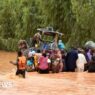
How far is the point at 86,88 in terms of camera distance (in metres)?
15.4

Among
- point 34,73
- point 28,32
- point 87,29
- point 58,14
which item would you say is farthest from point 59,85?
point 28,32

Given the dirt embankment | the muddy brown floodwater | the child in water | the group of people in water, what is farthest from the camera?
the dirt embankment

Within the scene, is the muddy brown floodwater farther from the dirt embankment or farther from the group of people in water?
the dirt embankment

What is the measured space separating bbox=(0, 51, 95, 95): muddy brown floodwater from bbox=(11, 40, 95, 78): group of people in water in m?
0.89

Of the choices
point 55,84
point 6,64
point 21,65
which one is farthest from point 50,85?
point 6,64

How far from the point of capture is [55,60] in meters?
20.9

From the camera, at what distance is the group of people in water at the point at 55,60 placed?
20734 mm

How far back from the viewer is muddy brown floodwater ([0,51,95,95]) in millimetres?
14305

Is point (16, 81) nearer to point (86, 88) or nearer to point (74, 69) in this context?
point (86, 88)

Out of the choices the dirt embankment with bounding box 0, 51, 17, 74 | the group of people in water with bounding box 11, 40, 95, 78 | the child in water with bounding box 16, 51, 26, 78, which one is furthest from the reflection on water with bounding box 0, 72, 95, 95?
the dirt embankment with bounding box 0, 51, 17, 74

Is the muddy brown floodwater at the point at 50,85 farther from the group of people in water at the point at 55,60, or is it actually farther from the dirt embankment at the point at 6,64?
the dirt embankment at the point at 6,64

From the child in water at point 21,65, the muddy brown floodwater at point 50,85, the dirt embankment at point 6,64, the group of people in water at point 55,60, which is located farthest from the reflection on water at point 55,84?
the dirt embankment at point 6,64

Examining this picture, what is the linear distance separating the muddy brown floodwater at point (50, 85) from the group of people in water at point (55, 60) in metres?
0.89

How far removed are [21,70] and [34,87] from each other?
8.39 ft
